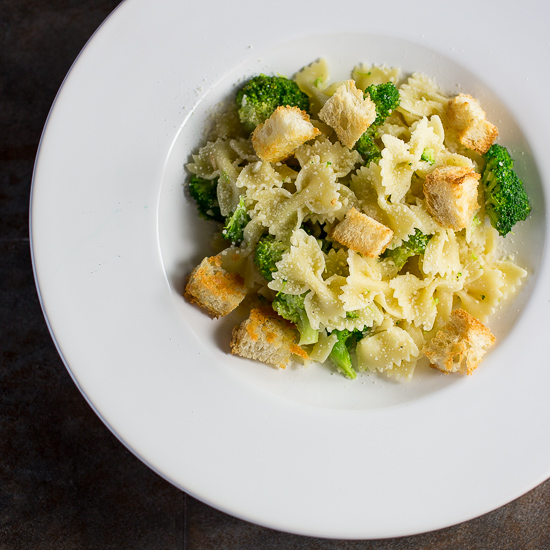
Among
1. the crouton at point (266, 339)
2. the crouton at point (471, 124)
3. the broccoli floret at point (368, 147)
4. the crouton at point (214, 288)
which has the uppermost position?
the crouton at point (471, 124)

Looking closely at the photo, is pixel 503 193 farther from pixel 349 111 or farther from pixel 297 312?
pixel 297 312

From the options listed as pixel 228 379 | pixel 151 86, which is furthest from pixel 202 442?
pixel 151 86

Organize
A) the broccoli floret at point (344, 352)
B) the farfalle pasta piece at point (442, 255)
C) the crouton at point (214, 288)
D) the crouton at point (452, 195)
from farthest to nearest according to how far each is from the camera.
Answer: the broccoli floret at point (344, 352) → the farfalle pasta piece at point (442, 255) → the crouton at point (214, 288) → the crouton at point (452, 195)

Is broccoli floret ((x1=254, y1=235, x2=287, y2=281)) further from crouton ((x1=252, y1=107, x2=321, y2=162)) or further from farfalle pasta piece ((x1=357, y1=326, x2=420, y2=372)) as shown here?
farfalle pasta piece ((x1=357, y1=326, x2=420, y2=372))

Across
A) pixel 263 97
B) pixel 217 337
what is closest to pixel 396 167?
pixel 263 97

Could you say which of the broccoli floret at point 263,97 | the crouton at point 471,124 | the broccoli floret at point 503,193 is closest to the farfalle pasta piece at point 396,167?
the crouton at point 471,124

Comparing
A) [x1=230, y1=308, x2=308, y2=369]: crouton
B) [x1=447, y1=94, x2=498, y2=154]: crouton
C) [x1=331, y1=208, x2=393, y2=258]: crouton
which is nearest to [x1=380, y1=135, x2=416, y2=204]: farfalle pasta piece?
[x1=331, y1=208, x2=393, y2=258]: crouton

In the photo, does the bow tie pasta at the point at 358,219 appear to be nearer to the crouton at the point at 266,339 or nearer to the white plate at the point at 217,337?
the crouton at the point at 266,339
